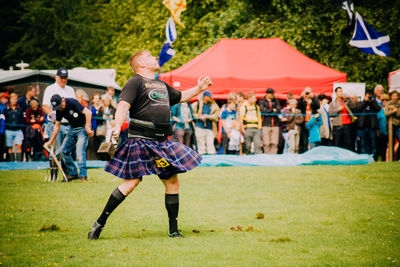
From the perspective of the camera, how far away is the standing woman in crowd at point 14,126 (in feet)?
45.0

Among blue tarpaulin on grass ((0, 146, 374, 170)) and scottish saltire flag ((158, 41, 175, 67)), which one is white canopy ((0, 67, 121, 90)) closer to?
scottish saltire flag ((158, 41, 175, 67))

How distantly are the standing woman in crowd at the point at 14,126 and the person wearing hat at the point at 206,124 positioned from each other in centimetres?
443

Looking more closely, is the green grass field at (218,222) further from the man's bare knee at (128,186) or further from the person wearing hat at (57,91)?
the person wearing hat at (57,91)

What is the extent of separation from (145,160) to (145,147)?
12 cm

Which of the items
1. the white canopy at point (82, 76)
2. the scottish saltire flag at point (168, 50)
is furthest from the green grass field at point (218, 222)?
the white canopy at point (82, 76)

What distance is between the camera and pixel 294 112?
550 inches

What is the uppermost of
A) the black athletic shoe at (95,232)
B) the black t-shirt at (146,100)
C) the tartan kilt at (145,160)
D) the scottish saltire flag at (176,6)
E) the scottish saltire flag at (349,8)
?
the scottish saltire flag at (176,6)

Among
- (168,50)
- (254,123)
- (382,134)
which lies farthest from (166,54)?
(382,134)

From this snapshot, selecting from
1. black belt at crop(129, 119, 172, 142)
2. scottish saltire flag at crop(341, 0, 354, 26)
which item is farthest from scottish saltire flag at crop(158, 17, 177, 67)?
black belt at crop(129, 119, 172, 142)

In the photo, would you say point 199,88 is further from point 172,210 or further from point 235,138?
point 235,138

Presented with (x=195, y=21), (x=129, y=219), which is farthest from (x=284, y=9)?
(x=129, y=219)

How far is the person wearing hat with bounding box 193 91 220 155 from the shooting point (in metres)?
14.2

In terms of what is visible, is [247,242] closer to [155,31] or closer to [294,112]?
[294,112]

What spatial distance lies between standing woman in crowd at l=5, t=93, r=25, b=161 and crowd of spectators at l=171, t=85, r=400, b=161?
12.7 feet
